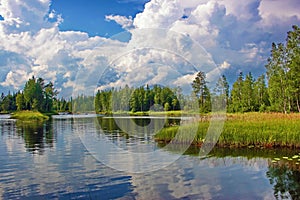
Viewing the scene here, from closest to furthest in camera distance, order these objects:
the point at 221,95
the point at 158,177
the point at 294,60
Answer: the point at 158,177
the point at 294,60
the point at 221,95

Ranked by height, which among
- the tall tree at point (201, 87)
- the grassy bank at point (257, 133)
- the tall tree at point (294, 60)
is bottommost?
the grassy bank at point (257, 133)

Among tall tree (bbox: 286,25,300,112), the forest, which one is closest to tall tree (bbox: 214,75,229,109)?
the forest

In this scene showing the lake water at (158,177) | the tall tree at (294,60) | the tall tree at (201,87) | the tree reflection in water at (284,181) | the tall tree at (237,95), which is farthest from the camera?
the tall tree at (237,95)

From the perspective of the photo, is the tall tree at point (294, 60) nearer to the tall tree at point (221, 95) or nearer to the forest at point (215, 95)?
the forest at point (215, 95)

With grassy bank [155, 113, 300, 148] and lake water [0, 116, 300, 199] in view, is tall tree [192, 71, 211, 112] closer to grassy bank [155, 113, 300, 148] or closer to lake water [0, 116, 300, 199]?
grassy bank [155, 113, 300, 148]

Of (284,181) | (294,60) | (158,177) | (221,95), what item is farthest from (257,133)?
(221,95)

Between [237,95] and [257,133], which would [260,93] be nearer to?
[237,95]

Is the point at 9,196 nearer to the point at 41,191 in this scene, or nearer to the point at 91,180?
the point at 41,191

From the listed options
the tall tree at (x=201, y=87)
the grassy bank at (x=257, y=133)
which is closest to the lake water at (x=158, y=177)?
the grassy bank at (x=257, y=133)

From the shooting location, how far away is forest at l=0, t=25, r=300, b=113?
26.5 metres

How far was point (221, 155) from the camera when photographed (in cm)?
1941

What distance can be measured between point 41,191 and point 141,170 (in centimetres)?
519

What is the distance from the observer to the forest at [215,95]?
26489 mm

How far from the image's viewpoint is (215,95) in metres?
54.4
